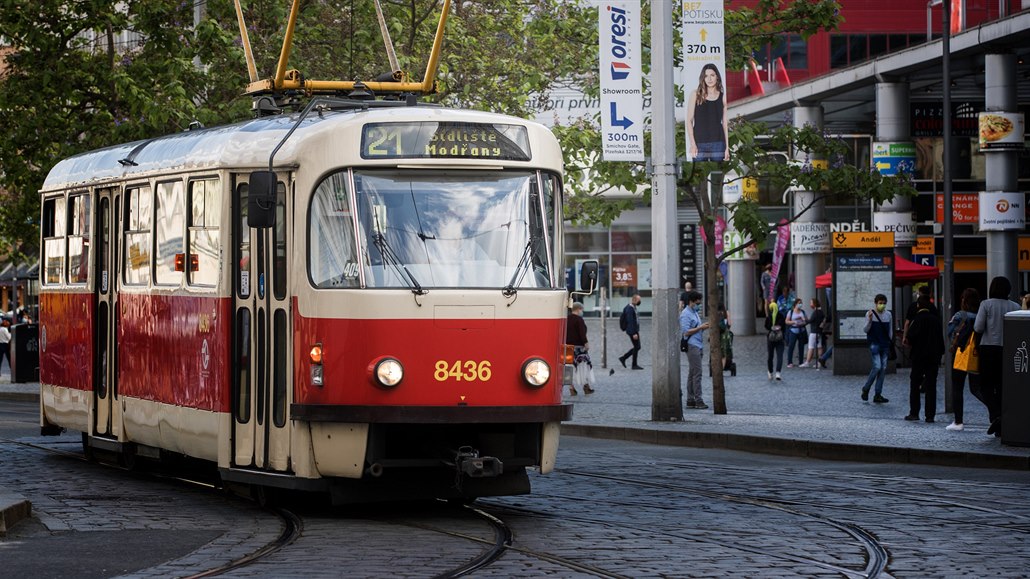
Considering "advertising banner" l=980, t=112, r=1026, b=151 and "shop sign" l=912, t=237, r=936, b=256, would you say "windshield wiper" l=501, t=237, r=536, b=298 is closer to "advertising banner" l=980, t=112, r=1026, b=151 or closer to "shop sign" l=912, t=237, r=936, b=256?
"advertising banner" l=980, t=112, r=1026, b=151

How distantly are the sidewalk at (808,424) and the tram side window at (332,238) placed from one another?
7861mm

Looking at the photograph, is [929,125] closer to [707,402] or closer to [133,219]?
[707,402]

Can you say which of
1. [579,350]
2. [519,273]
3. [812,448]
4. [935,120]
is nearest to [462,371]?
[519,273]

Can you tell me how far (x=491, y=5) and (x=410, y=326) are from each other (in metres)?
21.6

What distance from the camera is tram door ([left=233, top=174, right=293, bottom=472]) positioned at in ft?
40.5

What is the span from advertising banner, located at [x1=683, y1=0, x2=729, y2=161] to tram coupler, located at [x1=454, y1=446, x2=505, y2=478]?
1071 cm

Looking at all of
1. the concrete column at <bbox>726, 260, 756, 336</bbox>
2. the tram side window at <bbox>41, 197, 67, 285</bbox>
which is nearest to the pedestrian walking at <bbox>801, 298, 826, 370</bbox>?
the concrete column at <bbox>726, 260, 756, 336</bbox>

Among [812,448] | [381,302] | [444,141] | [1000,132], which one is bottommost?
[812,448]

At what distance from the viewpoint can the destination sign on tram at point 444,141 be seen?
12094 mm

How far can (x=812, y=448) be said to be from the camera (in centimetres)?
1875

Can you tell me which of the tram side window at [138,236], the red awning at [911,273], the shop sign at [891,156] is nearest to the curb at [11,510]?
the tram side window at [138,236]

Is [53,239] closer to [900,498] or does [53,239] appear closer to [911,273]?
[900,498]

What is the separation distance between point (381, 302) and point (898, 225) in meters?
33.8

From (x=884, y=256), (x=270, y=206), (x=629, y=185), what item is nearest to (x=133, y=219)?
(x=270, y=206)
